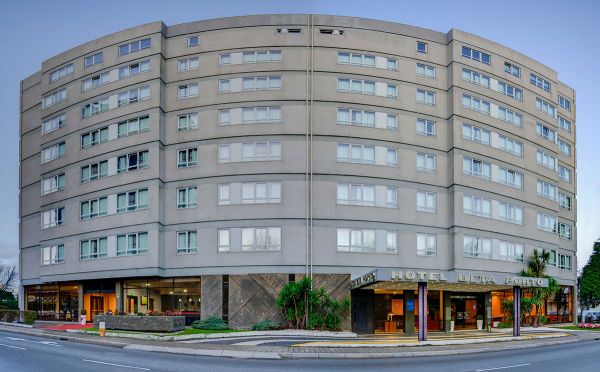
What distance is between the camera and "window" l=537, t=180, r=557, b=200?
2240 inches

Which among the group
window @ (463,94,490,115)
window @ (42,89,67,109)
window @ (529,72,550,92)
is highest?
window @ (529,72,550,92)

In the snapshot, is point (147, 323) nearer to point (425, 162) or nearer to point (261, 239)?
point (261, 239)

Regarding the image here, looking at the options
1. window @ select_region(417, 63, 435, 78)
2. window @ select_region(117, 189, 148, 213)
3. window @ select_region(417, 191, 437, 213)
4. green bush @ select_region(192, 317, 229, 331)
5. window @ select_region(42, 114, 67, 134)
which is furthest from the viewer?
window @ select_region(42, 114, 67, 134)

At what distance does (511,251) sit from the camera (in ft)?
174

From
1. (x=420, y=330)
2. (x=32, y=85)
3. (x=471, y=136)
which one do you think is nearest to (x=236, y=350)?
(x=420, y=330)

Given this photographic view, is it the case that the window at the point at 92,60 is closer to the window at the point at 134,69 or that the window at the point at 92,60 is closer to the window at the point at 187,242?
the window at the point at 134,69

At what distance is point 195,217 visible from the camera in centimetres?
4506

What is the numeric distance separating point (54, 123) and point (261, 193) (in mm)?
23569

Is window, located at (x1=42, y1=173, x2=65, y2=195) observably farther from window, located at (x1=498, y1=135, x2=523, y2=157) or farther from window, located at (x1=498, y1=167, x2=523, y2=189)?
window, located at (x1=498, y1=135, x2=523, y2=157)

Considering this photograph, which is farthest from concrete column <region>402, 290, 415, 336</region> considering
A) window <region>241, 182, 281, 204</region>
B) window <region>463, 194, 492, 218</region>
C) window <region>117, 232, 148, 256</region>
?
window <region>117, 232, 148, 256</region>

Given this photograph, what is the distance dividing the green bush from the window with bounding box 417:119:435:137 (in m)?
21.4

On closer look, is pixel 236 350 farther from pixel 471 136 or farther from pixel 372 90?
pixel 471 136

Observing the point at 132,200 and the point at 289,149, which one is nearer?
the point at 289,149

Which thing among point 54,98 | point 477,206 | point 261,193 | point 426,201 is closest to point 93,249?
point 54,98
